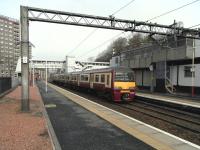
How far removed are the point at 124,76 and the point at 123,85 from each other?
2.35 feet

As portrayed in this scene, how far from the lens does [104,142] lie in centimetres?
820

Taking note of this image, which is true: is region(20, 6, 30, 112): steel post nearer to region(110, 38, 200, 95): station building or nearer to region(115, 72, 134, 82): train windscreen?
region(115, 72, 134, 82): train windscreen

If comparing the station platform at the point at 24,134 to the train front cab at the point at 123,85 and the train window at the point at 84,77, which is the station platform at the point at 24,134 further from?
the train window at the point at 84,77

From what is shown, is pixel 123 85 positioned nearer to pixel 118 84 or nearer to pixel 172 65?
pixel 118 84

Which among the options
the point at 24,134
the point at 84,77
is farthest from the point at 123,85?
the point at 24,134

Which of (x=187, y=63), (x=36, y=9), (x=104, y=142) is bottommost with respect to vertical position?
(x=104, y=142)

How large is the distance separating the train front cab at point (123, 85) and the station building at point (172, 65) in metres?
8.30

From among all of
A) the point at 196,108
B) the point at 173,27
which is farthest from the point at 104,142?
the point at 173,27

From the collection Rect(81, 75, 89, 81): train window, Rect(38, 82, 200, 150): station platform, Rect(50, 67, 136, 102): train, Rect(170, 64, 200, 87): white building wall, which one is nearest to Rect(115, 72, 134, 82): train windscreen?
Rect(50, 67, 136, 102): train

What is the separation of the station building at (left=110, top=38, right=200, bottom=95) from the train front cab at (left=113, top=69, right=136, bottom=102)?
830 cm

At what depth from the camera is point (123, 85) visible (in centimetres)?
2055

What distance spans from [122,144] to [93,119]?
4278mm

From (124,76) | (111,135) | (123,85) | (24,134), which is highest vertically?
(124,76)

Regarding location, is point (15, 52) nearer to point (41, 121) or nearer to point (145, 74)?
point (145, 74)
